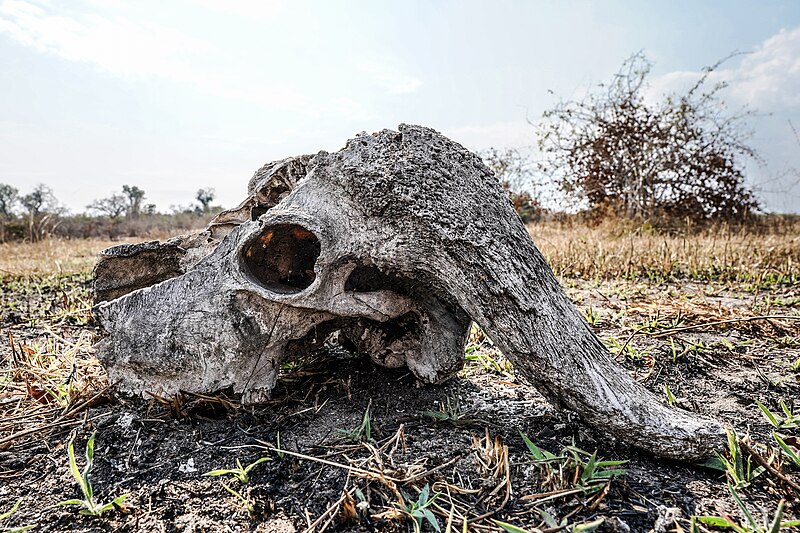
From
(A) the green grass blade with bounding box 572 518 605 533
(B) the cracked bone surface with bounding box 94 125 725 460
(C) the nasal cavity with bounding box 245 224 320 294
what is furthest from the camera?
(C) the nasal cavity with bounding box 245 224 320 294

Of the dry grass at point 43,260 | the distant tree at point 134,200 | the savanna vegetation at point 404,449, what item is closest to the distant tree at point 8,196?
the distant tree at point 134,200

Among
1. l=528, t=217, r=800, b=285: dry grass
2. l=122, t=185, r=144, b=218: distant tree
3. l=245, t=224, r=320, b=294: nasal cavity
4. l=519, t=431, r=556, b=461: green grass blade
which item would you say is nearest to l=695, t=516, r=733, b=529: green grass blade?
l=519, t=431, r=556, b=461: green grass blade

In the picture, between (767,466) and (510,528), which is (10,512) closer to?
(510,528)

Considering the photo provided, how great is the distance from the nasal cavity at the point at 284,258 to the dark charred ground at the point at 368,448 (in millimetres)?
567

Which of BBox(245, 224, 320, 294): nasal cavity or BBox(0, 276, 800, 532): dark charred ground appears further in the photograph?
BBox(245, 224, 320, 294): nasal cavity

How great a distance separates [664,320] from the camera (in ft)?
13.0

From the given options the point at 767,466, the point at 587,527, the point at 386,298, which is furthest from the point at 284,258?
the point at 767,466

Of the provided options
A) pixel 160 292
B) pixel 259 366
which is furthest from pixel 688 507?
pixel 160 292

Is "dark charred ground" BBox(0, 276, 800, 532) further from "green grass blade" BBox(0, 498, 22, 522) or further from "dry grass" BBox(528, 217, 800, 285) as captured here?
"dry grass" BBox(528, 217, 800, 285)

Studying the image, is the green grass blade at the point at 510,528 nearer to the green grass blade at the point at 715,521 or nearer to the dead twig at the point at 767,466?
the green grass blade at the point at 715,521

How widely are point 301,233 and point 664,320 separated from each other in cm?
301

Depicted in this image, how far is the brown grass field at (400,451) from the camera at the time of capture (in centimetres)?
167

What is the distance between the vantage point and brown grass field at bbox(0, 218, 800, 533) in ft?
5.47

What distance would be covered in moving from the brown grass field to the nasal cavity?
57 cm
